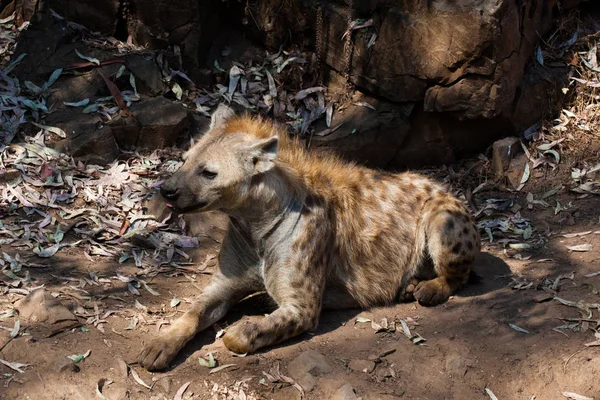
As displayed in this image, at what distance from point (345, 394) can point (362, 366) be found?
0.95ft

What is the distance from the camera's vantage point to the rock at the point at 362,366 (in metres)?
4.30

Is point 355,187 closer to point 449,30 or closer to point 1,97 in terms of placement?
point 449,30

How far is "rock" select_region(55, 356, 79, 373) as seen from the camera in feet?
13.2

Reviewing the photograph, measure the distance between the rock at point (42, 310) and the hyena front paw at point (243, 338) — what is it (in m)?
0.88

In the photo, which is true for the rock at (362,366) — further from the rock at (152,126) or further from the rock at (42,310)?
the rock at (152,126)

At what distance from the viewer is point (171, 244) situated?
5707mm

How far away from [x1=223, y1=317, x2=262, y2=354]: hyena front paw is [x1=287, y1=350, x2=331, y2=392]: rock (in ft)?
0.81

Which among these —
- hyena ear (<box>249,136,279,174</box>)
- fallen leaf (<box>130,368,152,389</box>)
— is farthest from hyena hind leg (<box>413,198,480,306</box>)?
fallen leaf (<box>130,368,152,389</box>)

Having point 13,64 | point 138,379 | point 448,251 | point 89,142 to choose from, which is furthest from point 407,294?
point 13,64

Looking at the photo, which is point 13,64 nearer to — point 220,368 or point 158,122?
point 158,122

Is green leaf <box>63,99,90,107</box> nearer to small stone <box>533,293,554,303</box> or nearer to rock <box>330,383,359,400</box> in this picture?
rock <box>330,383,359,400</box>

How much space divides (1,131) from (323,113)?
2757 millimetres

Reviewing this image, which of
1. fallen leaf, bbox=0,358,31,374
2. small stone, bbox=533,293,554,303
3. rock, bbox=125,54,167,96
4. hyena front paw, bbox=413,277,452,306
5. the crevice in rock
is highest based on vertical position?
the crevice in rock

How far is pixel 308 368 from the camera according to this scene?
14.0 feet
